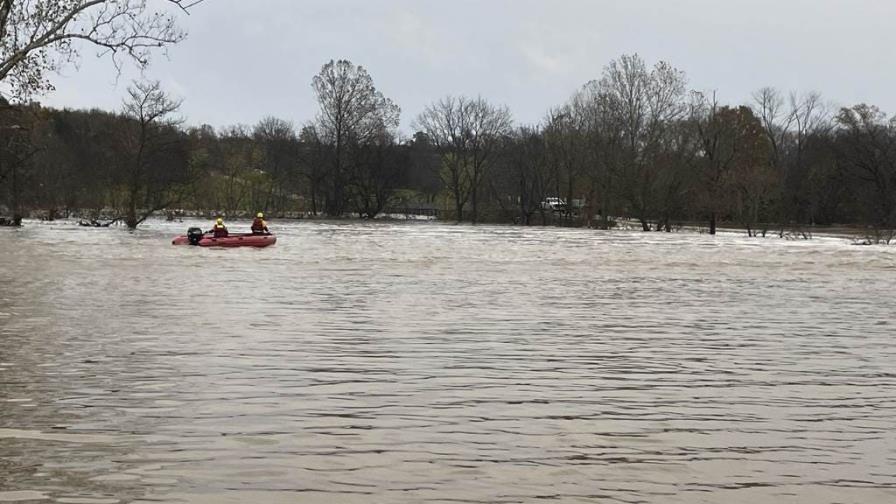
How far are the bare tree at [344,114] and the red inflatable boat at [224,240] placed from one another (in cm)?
5264

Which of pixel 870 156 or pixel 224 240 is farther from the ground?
pixel 870 156

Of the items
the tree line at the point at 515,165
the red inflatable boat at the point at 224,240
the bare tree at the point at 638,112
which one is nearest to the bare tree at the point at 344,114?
the tree line at the point at 515,165

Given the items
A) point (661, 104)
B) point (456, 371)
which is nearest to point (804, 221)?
point (661, 104)

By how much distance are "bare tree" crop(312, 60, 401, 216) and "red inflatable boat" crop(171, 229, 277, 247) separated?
5264 cm

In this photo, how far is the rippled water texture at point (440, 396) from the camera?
591 cm

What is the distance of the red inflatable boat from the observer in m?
35.7

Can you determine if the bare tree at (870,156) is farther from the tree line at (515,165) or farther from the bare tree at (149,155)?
the bare tree at (149,155)

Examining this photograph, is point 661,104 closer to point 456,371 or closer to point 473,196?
point 473,196

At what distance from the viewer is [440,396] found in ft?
28.5

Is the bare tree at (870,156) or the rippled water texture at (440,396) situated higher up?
the bare tree at (870,156)

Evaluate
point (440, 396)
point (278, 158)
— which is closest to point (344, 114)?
point (278, 158)

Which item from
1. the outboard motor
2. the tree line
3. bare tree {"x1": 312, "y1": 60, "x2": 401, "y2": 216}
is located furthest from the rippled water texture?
Result: bare tree {"x1": 312, "y1": 60, "x2": 401, "y2": 216}

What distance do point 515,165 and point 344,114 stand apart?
1737 centimetres

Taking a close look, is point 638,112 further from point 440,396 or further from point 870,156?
point 440,396
